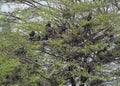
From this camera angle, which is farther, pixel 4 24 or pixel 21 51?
pixel 4 24

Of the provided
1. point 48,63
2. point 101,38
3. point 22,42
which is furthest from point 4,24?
point 101,38

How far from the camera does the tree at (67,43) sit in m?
6.47

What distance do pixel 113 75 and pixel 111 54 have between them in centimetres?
38

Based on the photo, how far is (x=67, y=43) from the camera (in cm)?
659

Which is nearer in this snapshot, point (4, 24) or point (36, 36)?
point (36, 36)

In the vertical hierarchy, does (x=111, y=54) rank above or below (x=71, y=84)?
above

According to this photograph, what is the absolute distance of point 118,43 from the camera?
6.88 meters

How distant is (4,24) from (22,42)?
777 millimetres

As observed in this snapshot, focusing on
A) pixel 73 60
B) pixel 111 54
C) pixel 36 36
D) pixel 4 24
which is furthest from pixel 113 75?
pixel 4 24

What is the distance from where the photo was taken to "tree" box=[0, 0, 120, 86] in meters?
6.47

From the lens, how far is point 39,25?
264 inches

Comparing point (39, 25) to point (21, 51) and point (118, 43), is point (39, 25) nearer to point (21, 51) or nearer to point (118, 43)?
point (21, 51)

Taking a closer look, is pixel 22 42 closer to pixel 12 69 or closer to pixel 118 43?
pixel 12 69

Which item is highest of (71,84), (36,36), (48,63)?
(36,36)
